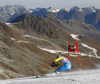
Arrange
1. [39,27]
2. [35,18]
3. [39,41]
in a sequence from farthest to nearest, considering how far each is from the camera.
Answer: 1. [35,18]
2. [39,27]
3. [39,41]

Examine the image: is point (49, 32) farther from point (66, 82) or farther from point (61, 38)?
point (66, 82)

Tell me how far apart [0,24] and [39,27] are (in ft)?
195

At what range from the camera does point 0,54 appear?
62156 mm

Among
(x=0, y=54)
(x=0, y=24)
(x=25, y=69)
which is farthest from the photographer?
(x=0, y=24)

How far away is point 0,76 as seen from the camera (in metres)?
36.2

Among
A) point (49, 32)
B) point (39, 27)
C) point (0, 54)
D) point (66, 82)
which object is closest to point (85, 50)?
point (49, 32)

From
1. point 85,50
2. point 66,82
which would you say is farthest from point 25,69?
point 85,50

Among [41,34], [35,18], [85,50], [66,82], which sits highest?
[66,82]

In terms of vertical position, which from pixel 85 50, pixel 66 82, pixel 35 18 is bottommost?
pixel 85 50

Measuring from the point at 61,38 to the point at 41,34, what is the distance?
21167 mm

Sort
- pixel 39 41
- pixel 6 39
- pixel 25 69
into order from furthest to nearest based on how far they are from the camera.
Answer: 1. pixel 39 41
2. pixel 6 39
3. pixel 25 69

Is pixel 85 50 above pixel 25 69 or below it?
below

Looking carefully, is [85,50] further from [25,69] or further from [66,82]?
[66,82]

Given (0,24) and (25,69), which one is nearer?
(25,69)
